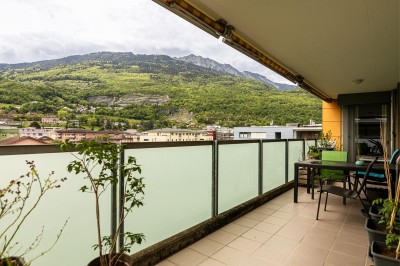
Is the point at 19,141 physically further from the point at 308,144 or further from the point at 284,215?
the point at 308,144

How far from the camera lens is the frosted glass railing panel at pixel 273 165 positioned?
447 cm

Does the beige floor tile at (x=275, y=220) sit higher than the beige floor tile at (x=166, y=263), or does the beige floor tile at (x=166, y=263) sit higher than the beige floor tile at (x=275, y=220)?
the beige floor tile at (x=275, y=220)

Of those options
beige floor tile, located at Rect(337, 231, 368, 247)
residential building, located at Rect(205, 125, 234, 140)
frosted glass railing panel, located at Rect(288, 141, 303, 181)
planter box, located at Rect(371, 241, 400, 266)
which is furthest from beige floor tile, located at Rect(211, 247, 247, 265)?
residential building, located at Rect(205, 125, 234, 140)

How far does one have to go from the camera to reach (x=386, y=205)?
1.97 metres

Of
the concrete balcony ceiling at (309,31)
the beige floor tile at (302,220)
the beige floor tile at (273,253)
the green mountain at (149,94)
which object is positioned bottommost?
the beige floor tile at (273,253)

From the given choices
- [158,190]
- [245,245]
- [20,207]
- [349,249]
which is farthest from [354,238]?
[20,207]

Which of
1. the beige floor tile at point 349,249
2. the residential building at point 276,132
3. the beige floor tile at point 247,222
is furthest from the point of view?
the residential building at point 276,132

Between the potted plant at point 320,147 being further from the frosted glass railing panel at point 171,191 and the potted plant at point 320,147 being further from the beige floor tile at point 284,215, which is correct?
the frosted glass railing panel at point 171,191

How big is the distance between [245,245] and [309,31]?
105 inches

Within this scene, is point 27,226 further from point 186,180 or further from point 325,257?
point 325,257

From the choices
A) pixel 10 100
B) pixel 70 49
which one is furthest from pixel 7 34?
pixel 10 100

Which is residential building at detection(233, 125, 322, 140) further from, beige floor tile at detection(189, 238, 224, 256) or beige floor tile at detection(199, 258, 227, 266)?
beige floor tile at detection(199, 258, 227, 266)

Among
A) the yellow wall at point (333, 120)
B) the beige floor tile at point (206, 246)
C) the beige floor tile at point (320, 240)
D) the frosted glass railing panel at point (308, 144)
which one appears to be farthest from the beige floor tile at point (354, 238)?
the yellow wall at point (333, 120)

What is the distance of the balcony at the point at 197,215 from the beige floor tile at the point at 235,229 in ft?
0.04
